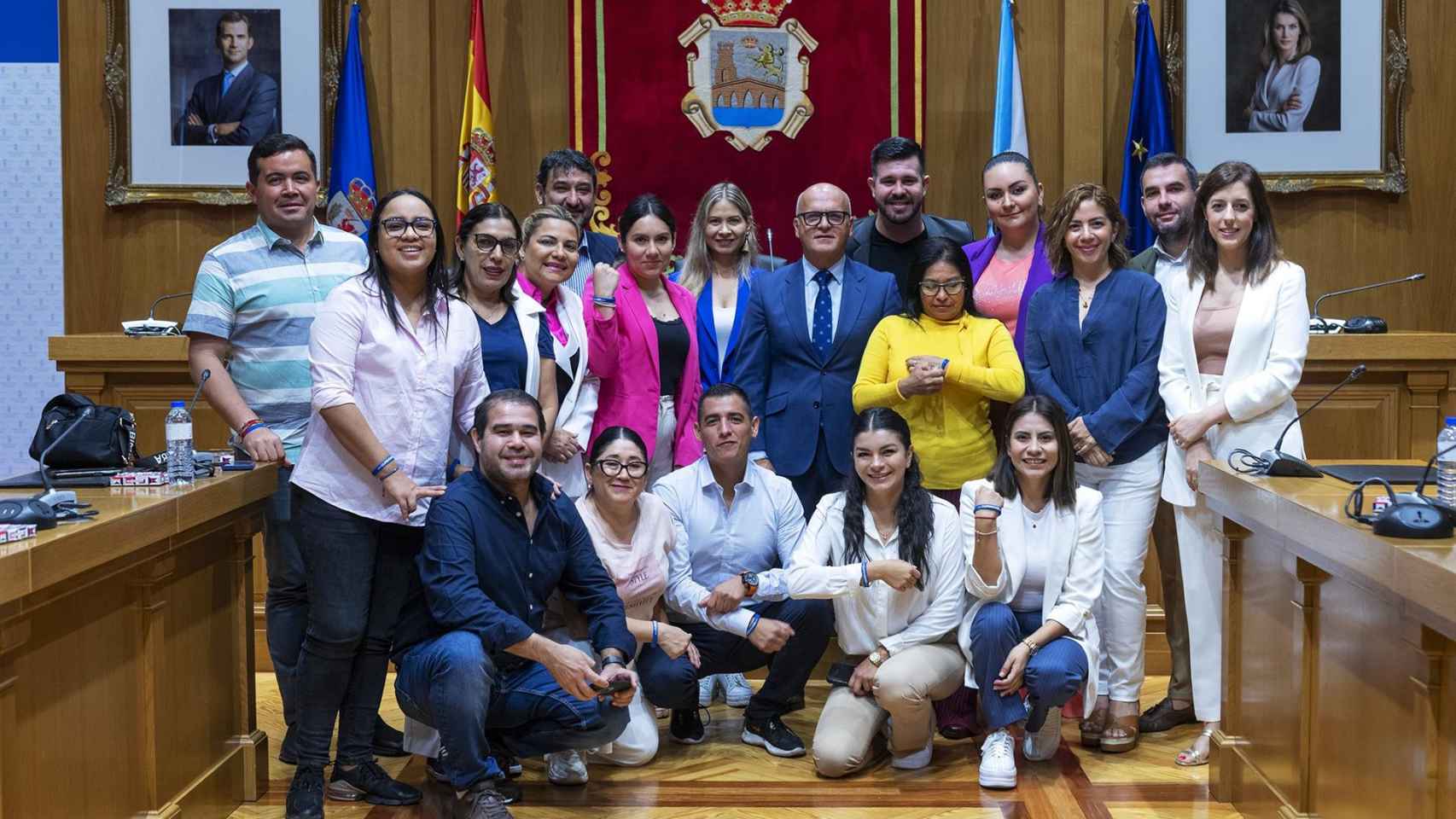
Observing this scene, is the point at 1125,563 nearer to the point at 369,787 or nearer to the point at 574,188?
the point at 574,188

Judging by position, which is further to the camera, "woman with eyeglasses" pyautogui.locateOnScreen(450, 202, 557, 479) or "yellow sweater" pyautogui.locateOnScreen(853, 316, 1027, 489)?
"yellow sweater" pyautogui.locateOnScreen(853, 316, 1027, 489)

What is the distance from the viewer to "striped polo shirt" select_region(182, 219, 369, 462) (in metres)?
3.51

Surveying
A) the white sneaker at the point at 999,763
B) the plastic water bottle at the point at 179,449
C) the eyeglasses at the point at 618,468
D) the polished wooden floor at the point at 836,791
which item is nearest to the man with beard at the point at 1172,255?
the polished wooden floor at the point at 836,791

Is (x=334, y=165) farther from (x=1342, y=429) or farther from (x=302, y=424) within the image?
(x=1342, y=429)

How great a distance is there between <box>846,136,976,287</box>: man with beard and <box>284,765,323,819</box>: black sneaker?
213 centimetres

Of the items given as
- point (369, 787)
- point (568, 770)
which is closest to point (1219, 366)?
point (568, 770)

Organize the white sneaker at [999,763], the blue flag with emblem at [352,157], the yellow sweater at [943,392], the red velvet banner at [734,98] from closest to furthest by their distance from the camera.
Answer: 1. the white sneaker at [999,763]
2. the yellow sweater at [943,392]
3. the blue flag with emblem at [352,157]
4. the red velvet banner at [734,98]

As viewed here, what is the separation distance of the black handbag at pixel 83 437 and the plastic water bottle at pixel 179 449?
132 millimetres

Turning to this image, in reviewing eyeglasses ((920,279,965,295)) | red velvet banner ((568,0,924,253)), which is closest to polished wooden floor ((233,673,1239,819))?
eyeglasses ((920,279,965,295))

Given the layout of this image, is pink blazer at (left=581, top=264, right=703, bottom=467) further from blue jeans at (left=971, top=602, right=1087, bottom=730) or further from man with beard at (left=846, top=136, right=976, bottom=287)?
blue jeans at (left=971, top=602, right=1087, bottom=730)

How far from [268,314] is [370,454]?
2.00 feet

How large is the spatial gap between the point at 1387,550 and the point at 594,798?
6.65 ft

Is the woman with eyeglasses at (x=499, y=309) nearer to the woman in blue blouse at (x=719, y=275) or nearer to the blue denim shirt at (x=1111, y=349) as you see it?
the woman in blue blouse at (x=719, y=275)

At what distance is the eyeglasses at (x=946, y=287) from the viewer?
395cm
